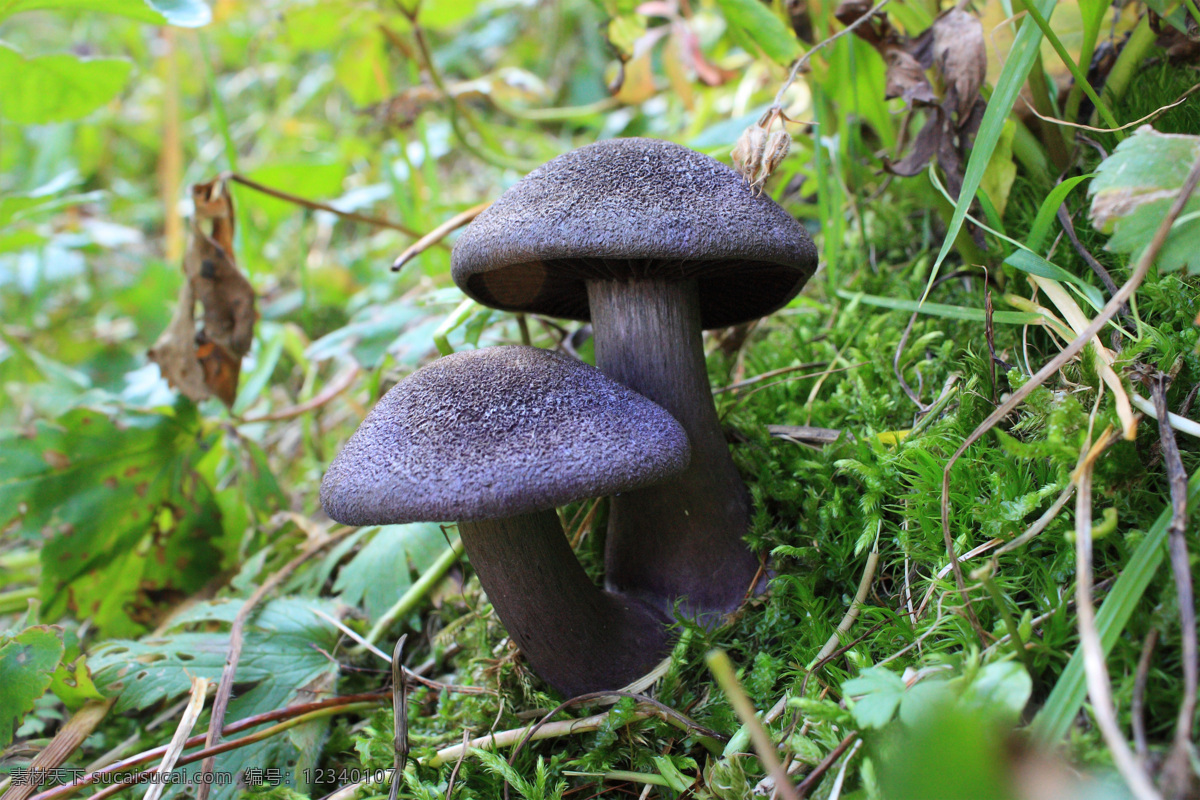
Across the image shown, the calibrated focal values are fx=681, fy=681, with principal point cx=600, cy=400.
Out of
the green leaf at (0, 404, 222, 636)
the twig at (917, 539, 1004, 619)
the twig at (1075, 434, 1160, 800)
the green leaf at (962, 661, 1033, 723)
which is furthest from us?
the green leaf at (0, 404, 222, 636)

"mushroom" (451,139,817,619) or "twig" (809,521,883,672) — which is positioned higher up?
"mushroom" (451,139,817,619)

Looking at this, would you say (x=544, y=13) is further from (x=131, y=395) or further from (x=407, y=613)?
(x=407, y=613)

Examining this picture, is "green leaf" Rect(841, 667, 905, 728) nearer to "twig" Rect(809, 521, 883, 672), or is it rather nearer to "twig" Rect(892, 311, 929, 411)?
"twig" Rect(809, 521, 883, 672)

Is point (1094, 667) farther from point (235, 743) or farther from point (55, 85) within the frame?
point (55, 85)

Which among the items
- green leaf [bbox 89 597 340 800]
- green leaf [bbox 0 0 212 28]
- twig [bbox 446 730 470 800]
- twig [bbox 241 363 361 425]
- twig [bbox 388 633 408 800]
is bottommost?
green leaf [bbox 89 597 340 800]

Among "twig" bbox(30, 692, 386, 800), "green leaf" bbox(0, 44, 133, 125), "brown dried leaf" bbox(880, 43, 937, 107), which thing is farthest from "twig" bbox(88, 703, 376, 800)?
"green leaf" bbox(0, 44, 133, 125)
